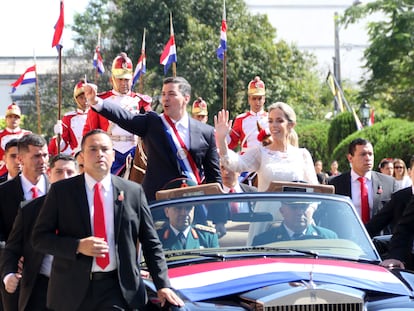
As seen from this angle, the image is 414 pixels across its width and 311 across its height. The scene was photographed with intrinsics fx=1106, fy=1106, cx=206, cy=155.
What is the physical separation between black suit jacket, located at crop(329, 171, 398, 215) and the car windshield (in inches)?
115

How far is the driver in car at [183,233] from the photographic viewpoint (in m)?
7.46

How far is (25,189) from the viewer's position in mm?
8344

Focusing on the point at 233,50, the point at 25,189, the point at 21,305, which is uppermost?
the point at 233,50

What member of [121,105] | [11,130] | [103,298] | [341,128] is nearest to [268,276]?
[103,298]

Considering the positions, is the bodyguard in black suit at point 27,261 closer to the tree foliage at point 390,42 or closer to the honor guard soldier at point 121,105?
the honor guard soldier at point 121,105

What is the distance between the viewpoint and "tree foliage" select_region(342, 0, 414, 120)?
34.2m

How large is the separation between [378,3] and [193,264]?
2922 centimetres

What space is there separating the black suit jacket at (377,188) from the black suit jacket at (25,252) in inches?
159

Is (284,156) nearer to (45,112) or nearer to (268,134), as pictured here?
(268,134)

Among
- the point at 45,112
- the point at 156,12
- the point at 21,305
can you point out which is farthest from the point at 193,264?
the point at 45,112

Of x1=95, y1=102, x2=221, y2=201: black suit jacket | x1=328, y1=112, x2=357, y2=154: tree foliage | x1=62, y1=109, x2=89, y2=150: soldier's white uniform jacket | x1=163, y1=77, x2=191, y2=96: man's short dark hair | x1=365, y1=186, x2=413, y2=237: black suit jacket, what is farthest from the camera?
x1=328, y1=112, x2=357, y2=154: tree foliage

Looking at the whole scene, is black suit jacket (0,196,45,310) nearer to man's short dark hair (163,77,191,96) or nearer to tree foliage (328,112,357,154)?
man's short dark hair (163,77,191,96)

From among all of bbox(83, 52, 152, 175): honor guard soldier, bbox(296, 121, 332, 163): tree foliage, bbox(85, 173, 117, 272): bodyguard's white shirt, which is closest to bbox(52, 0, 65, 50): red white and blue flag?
bbox(83, 52, 152, 175): honor guard soldier

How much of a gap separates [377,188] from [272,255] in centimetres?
364
